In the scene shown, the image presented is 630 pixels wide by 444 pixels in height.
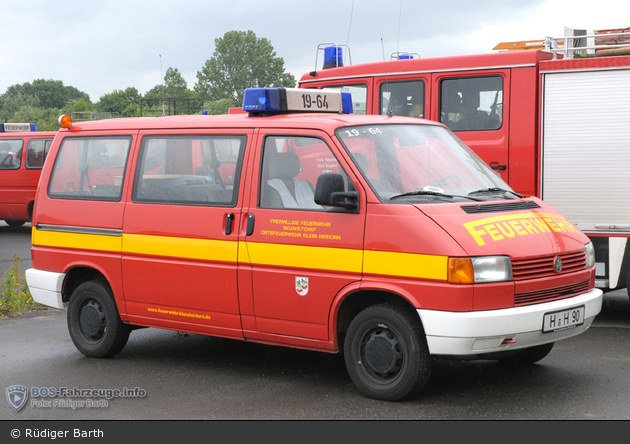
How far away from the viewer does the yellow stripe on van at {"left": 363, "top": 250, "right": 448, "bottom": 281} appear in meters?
5.16

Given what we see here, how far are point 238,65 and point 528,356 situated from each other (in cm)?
11387

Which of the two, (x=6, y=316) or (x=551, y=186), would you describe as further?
(x=6, y=316)

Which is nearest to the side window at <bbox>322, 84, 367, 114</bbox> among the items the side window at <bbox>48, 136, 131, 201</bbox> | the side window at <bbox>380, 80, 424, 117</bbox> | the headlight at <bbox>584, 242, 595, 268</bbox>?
the side window at <bbox>380, 80, 424, 117</bbox>

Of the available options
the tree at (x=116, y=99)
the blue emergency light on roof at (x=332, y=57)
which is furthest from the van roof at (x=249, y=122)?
the tree at (x=116, y=99)

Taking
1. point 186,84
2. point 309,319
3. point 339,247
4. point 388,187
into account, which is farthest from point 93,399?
point 186,84

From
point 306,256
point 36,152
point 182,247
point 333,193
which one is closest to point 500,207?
point 333,193

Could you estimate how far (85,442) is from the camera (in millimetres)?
4926

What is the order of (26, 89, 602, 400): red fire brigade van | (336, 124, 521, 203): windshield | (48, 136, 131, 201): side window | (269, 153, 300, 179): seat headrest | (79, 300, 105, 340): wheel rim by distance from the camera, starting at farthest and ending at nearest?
(79, 300, 105, 340): wheel rim, (48, 136, 131, 201): side window, (269, 153, 300, 179): seat headrest, (336, 124, 521, 203): windshield, (26, 89, 602, 400): red fire brigade van

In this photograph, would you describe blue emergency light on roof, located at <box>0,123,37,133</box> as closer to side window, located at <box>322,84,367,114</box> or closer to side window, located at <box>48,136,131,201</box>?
side window, located at <box>322,84,367,114</box>

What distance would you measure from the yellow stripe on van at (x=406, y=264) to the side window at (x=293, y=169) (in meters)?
0.62

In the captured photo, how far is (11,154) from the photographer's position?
20219 millimetres

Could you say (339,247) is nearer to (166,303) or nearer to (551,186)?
(166,303)

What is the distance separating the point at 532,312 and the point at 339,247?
4.52 ft

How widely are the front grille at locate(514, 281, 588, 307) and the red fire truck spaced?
2641mm
